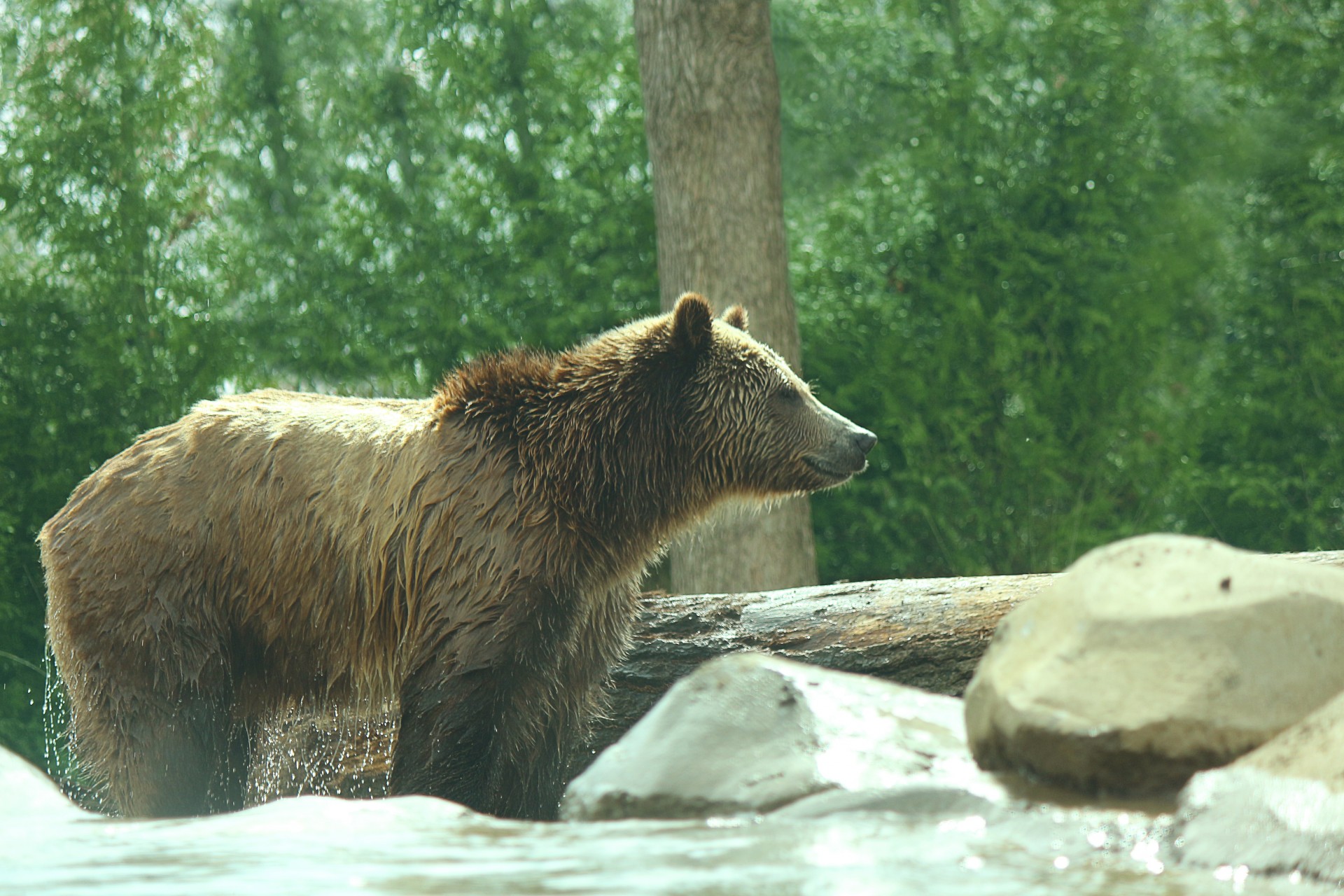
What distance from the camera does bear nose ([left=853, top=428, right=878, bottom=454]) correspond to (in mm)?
5145

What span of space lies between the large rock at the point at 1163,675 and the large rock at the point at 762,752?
8.3 inches

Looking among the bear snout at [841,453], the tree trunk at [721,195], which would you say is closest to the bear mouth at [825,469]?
the bear snout at [841,453]

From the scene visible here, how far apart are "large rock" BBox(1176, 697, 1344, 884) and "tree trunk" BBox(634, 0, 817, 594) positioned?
16.7 ft

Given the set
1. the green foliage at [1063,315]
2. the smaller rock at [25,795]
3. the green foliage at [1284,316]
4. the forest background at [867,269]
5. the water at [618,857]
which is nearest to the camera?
the water at [618,857]

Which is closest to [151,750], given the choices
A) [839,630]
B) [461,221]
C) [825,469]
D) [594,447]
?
[594,447]

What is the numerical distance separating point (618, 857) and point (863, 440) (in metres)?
2.66

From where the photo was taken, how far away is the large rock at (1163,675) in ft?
9.98

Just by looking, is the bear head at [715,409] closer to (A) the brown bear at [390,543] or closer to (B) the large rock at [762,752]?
(A) the brown bear at [390,543]

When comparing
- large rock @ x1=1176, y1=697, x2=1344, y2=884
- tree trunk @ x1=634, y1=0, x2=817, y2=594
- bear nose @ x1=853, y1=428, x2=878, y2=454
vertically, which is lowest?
large rock @ x1=1176, y1=697, x2=1344, y2=884

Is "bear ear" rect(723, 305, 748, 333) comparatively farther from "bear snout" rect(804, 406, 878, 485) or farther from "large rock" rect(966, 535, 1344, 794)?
"large rock" rect(966, 535, 1344, 794)

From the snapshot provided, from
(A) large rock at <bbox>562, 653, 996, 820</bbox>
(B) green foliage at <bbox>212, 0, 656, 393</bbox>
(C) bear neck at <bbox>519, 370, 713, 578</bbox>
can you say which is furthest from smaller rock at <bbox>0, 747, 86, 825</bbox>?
(B) green foliage at <bbox>212, 0, 656, 393</bbox>

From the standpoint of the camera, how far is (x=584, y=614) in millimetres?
4656

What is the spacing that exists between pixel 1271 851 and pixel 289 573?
3.35 metres

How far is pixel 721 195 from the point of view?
816 cm
